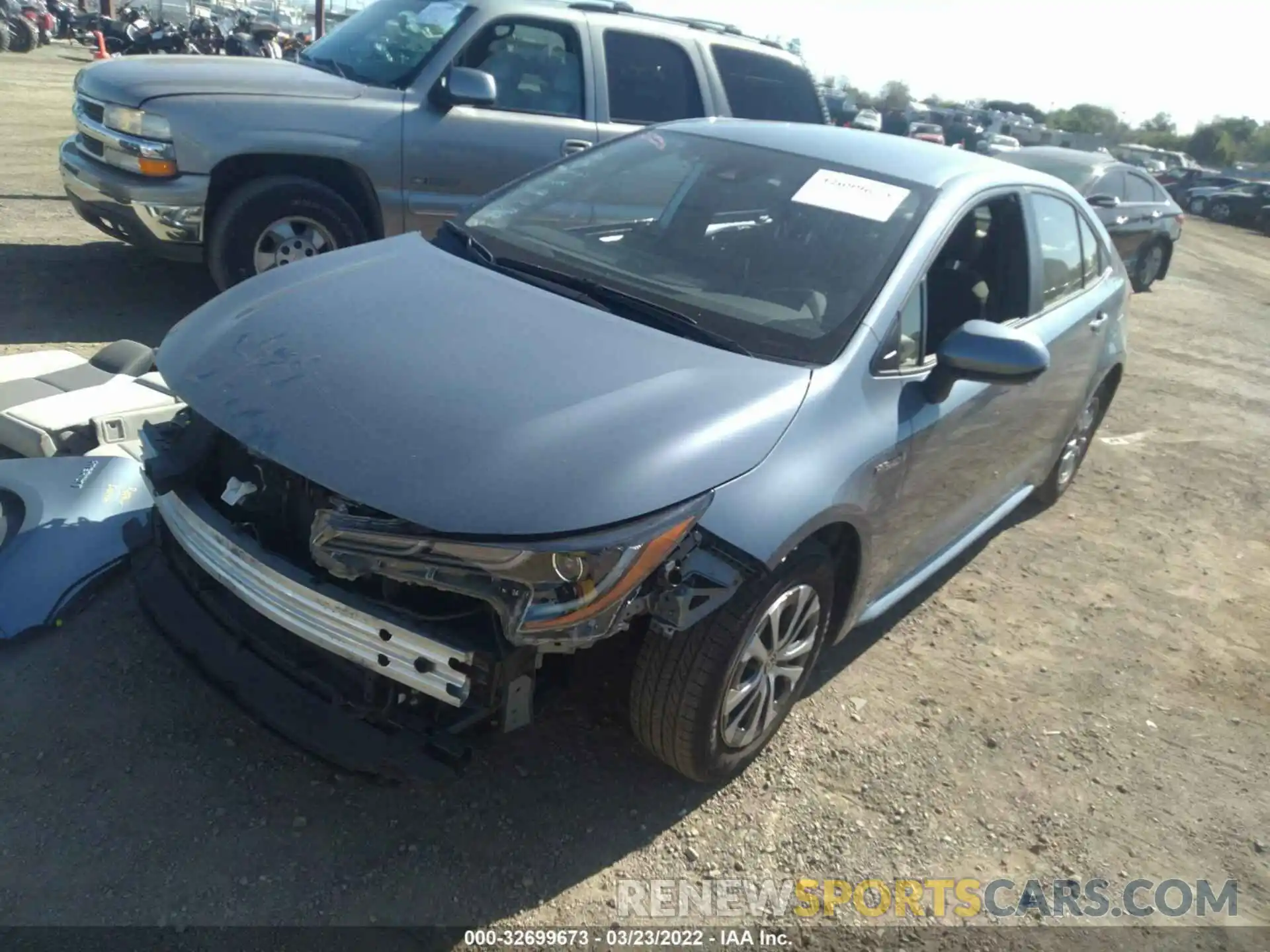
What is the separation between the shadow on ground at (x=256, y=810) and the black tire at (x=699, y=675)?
108 mm

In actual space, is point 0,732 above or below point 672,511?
below

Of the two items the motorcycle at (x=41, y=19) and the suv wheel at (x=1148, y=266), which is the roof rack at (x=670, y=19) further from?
the motorcycle at (x=41, y=19)

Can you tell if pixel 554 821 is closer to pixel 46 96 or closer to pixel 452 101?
pixel 452 101

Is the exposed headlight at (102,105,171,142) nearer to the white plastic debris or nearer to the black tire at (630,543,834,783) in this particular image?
the white plastic debris

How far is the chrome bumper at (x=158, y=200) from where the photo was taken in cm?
543

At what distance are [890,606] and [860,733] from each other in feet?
1.46

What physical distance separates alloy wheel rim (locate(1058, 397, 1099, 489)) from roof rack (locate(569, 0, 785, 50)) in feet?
12.1

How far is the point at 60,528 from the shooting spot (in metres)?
3.32

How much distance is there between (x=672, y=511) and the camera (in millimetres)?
2352

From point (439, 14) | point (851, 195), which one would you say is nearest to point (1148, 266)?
point (439, 14)

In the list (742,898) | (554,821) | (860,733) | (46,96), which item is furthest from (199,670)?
(46,96)

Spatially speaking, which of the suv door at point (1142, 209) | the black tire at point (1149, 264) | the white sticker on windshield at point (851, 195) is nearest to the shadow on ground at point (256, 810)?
the white sticker on windshield at point (851, 195)

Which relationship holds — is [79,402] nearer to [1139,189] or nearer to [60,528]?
[60,528]

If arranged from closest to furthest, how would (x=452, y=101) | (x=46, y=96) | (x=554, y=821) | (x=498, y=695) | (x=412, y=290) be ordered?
1. (x=498, y=695)
2. (x=554, y=821)
3. (x=412, y=290)
4. (x=452, y=101)
5. (x=46, y=96)
